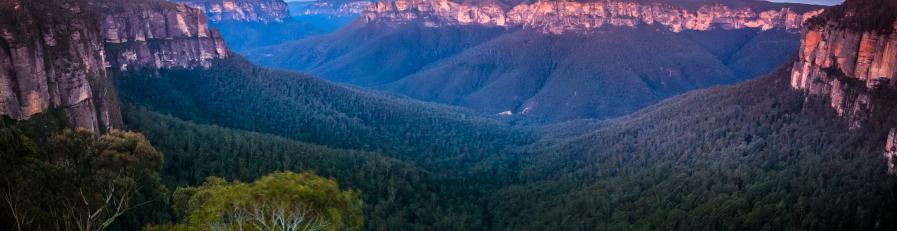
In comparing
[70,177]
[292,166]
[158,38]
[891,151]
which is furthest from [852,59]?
[158,38]

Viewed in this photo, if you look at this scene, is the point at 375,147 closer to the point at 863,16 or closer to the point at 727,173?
the point at 727,173

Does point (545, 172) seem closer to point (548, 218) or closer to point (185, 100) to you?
point (548, 218)

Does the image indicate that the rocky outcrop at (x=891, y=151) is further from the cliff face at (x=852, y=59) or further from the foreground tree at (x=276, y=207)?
the foreground tree at (x=276, y=207)

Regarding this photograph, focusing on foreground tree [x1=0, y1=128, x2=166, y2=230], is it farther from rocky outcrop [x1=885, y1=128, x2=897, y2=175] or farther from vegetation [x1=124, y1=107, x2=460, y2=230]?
rocky outcrop [x1=885, y1=128, x2=897, y2=175]

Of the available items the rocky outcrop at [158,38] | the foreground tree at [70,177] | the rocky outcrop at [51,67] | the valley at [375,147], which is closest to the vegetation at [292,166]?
the valley at [375,147]

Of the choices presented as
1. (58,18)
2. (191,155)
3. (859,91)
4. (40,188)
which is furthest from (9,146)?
(859,91)

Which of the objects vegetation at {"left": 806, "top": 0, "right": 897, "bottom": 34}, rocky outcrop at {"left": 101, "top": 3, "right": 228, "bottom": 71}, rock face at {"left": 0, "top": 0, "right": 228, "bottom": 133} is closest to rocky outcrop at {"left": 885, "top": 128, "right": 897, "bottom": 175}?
vegetation at {"left": 806, "top": 0, "right": 897, "bottom": 34}
